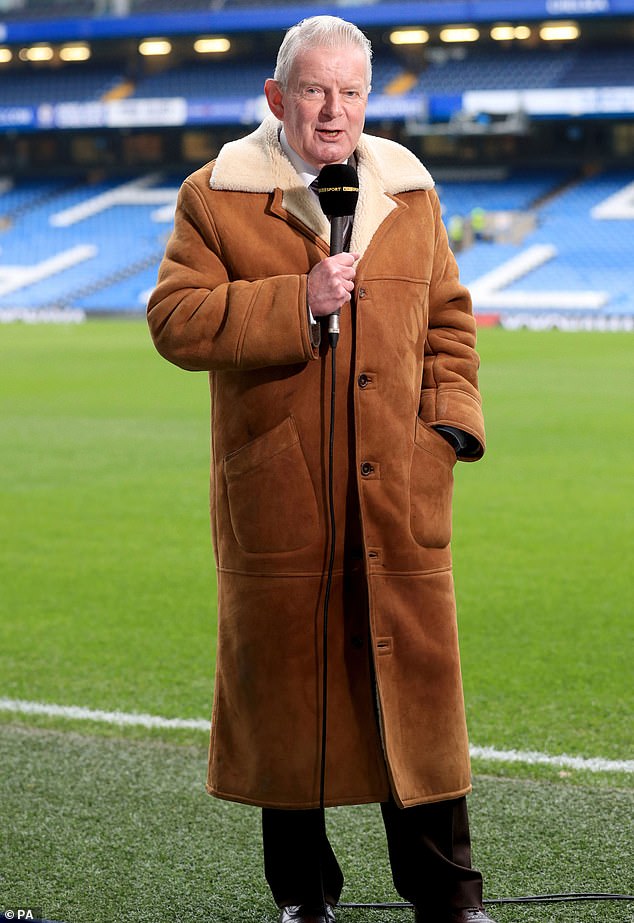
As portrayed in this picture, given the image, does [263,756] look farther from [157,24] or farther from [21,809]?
[157,24]

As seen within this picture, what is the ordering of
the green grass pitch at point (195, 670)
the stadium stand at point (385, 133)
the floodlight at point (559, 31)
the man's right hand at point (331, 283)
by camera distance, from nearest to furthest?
the man's right hand at point (331, 283), the green grass pitch at point (195, 670), the stadium stand at point (385, 133), the floodlight at point (559, 31)

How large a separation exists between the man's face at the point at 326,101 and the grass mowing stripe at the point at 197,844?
185 cm

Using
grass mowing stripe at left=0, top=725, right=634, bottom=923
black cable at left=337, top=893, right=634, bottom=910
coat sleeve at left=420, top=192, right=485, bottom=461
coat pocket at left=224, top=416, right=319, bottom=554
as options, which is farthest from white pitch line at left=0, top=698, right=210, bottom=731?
coat sleeve at left=420, top=192, right=485, bottom=461

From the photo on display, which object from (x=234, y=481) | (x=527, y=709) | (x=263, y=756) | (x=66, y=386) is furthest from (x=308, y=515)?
(x=66, y=386)

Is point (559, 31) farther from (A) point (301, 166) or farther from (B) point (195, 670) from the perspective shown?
(A) point (301, 166)

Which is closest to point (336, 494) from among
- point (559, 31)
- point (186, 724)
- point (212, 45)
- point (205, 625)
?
point (186, 724)

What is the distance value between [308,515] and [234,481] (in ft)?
0.60

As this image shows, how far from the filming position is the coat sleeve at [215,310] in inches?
111

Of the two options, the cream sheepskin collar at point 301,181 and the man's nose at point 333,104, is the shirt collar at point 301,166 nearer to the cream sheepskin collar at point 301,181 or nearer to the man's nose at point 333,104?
the cream sheepskin collar at point 301,181

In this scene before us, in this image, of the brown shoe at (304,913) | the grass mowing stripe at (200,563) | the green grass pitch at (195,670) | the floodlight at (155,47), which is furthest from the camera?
the floodlight at (155,47)

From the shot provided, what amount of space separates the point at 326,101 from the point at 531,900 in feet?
6.54

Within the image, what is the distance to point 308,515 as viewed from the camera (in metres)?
2.94

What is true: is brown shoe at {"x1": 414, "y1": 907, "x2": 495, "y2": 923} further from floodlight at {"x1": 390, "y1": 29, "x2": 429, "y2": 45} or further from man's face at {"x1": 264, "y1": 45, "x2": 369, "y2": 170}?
floodlight at {"x1": 390, "y1": 29, "x2": 429, "y2": 45}

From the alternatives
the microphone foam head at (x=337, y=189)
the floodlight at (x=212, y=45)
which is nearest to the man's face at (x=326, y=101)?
the microphone foam head at (x=337, y=189)
